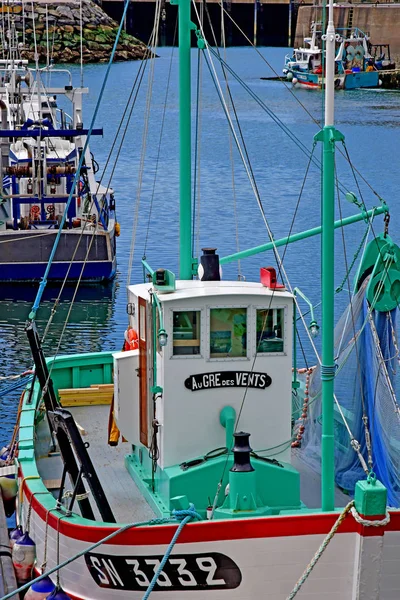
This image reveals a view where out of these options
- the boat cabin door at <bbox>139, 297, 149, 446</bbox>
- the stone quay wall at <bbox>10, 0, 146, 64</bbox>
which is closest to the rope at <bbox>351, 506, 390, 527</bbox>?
the boat cabin door at <bbox>139, 297, 149, 446</bbox>

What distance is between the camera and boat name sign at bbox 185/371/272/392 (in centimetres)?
1238

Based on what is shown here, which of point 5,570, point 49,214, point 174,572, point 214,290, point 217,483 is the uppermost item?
point 214,290

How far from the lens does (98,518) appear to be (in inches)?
507

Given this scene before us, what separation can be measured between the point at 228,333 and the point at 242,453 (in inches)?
70.6

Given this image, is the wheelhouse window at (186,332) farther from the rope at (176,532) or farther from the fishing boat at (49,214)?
the fishing boat at (49,214)

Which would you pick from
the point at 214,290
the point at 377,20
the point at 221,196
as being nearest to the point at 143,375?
the point at 214,290

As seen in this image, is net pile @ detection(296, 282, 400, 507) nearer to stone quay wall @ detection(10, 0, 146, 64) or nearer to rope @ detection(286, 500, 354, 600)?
rope @ detection(286, 500, 354, 600)

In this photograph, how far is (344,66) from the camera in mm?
109312

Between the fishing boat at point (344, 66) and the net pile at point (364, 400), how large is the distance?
91.3m

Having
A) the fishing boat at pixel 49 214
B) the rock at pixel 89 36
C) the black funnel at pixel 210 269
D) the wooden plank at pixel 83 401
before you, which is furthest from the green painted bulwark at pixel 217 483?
the rock at pixel 89 36

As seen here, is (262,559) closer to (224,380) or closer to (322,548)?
(322,548)

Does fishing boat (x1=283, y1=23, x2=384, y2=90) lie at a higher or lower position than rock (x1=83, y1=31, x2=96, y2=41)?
lower

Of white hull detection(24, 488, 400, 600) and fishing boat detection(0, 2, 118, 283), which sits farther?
fishing boat detection(0, 2, 118, 283)

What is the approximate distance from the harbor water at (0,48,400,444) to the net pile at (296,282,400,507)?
5.21 ft
